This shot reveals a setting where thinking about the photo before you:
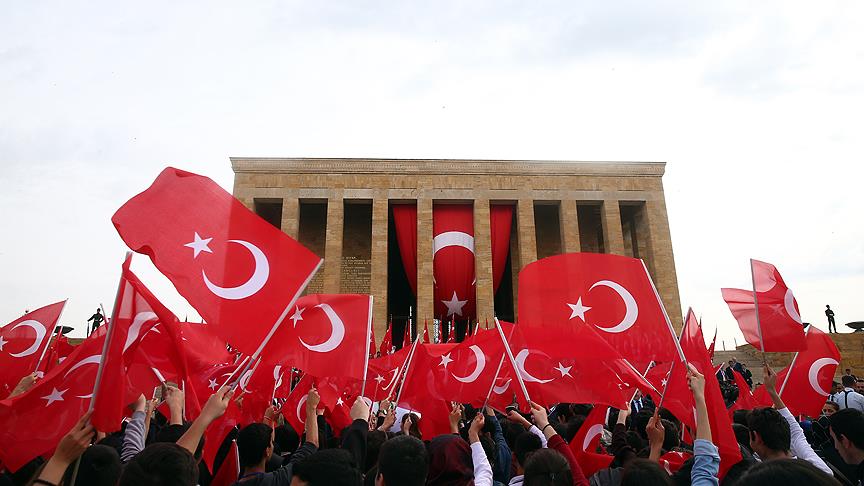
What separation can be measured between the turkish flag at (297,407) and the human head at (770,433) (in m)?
4.89

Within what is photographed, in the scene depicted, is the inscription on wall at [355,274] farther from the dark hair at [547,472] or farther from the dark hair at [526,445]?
the dark hair at [547,472]

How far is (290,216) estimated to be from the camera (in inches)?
1064

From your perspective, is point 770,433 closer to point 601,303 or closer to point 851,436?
point 851,436

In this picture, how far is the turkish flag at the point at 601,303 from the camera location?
17.3 feet

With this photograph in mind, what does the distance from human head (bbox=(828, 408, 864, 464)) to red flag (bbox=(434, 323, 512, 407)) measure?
136 inches

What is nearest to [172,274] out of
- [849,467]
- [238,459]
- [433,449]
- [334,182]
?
[238,459]

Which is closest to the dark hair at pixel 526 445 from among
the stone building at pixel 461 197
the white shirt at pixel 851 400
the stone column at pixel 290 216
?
the white shirt at pixel 851 400

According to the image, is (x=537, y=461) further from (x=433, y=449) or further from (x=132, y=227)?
(x=132, y=227)

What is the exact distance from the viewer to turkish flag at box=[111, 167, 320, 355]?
384 cm

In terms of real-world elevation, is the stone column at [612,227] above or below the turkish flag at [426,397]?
above

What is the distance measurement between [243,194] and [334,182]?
15.7 feet

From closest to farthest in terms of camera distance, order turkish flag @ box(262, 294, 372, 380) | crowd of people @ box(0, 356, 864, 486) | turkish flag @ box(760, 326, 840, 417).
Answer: crowd of people @ box(0, 356, 864, 486) < turkish flag @ box(262, 294, 372, 380) < turkish flag @ box(760, 326, 840, 417)

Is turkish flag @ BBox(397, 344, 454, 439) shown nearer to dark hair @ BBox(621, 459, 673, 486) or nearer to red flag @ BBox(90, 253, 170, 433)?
red flag @ BBox(90, 253, 170, 433)

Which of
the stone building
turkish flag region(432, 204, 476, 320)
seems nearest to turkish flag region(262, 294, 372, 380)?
the stone building
